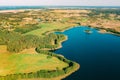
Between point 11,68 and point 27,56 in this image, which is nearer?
point 11,68

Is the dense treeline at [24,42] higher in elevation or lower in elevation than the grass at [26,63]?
higher

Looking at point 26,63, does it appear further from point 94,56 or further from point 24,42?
point 94,56

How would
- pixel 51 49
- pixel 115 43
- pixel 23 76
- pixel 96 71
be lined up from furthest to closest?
pixel 115 43, pixel 51 49, pixel 96 71, pixel 23 76

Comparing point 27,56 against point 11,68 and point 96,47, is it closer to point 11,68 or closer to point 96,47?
point 11,68

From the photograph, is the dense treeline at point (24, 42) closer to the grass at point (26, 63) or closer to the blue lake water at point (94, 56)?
the blue lake water at point (94, 56)

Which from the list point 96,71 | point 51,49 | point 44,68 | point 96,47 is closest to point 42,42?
point 51,49

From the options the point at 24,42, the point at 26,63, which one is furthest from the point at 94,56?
the point at 24,42

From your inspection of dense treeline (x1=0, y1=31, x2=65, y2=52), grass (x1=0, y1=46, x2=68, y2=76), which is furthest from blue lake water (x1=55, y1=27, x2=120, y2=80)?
grass (x1=0, y1=46, x2=68, y2=76)

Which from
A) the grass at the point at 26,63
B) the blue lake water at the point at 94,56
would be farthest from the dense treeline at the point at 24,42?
the grass at the point at 26,63
